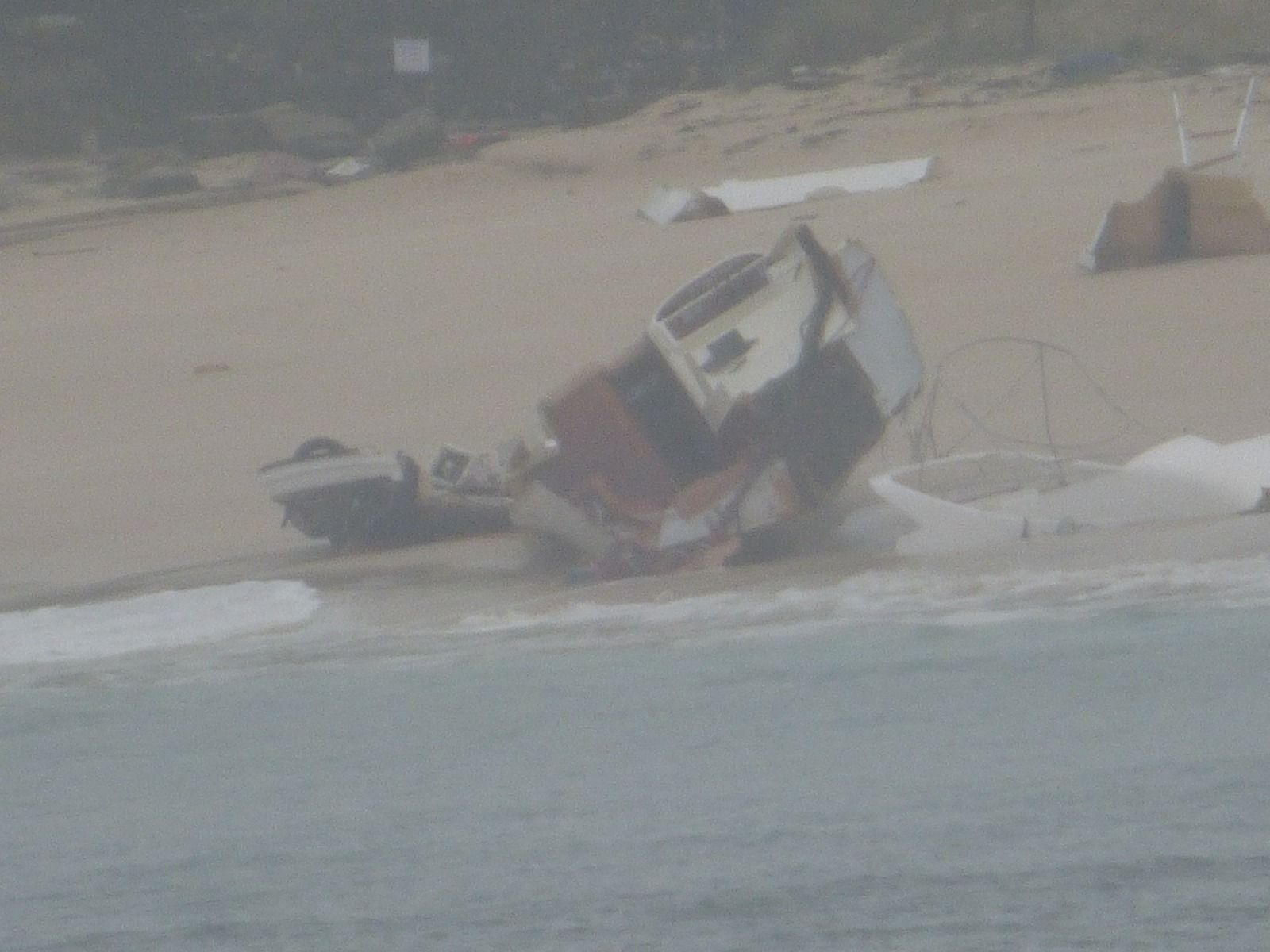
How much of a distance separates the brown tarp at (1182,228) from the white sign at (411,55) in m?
16.2

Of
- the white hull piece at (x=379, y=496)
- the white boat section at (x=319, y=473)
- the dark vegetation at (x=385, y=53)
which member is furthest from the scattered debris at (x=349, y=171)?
the white boat section at (x=319, y=473)

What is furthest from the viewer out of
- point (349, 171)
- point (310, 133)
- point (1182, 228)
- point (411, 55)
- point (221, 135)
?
point (411, 55)

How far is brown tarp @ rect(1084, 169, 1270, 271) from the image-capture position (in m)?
14.5

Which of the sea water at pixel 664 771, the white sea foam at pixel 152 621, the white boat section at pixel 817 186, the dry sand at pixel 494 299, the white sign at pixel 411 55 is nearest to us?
the sea water at pixel 664 771

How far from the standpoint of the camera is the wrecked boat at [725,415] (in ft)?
31.6

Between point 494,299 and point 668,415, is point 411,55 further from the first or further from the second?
point 668,415

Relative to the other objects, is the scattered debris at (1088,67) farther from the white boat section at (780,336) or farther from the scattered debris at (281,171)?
the white boat section at (780,336)

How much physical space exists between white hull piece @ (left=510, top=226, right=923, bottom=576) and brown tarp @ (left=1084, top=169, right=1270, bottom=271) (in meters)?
5.05

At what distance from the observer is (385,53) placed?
97.2 feet

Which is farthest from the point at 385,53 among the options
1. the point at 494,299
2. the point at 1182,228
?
the point at 1182,228

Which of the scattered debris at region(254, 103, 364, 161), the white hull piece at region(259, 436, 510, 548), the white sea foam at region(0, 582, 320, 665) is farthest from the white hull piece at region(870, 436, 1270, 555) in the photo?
the scattered debris at region(254, 103, 364, 161)

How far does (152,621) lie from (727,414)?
2.62 metres

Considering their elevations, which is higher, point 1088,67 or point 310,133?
point 1088,67

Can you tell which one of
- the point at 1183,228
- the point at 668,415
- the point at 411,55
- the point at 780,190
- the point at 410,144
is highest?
the point at 411,55
